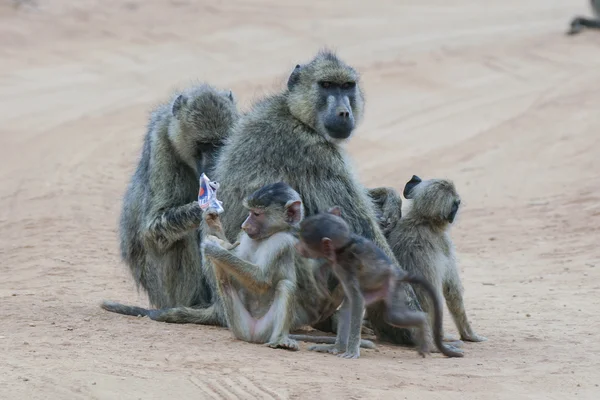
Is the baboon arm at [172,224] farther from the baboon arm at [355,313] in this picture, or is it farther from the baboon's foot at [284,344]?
the baboon arm at [355,313]

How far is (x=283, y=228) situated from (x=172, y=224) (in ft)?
4.74

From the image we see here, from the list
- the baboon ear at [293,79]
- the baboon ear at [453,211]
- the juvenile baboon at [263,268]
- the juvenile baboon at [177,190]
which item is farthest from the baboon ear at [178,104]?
the baboon ear at [453,211]

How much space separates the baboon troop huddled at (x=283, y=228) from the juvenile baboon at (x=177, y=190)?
0.01m

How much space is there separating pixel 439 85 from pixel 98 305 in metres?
11.4

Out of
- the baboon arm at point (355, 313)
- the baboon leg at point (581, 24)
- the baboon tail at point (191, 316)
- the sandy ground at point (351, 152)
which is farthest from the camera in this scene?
the baboon leg at point (581, 24)

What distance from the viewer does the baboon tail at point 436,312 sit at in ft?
26.1

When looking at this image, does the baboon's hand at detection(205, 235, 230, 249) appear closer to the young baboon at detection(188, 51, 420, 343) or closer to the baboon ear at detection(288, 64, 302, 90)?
the young baboon at detection(188, 51, 420, 343)

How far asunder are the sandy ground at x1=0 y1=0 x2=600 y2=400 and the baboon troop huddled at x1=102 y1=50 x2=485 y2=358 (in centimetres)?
28

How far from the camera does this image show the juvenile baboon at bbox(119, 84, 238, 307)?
9.66 m

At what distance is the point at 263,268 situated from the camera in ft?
26.9

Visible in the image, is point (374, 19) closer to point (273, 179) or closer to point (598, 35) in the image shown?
point (598, 35)

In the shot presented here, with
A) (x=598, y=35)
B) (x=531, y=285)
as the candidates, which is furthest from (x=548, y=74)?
(x=531, y=285)

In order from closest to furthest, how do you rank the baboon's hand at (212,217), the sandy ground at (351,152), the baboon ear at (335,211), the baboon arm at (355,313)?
1. the sandy ground at (351,152)
2. the baboon arm at (355,313)
3. the baboon ear at (335,211)
4. the baboon's hand at (212,217)

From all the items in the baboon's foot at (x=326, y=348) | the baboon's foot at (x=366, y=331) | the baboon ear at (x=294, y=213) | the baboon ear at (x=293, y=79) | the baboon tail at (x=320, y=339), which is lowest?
the baboon's foot at (x=366, y=331)
